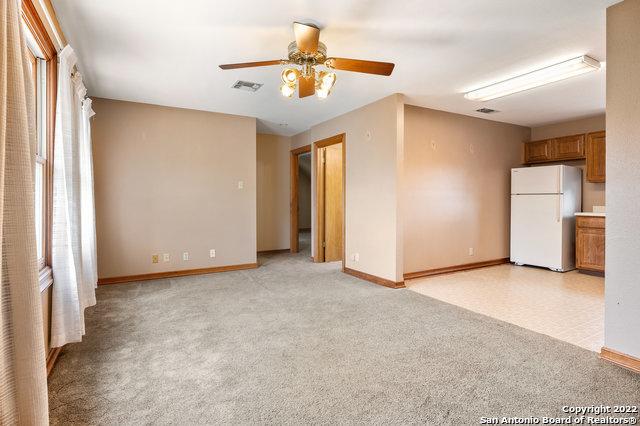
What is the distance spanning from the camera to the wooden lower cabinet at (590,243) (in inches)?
187

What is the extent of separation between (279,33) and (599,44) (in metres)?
2.72

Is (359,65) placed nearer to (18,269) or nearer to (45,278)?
(18,269)

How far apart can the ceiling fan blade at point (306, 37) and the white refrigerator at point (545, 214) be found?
4629 millimetres

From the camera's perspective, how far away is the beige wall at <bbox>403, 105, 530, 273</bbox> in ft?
15.8

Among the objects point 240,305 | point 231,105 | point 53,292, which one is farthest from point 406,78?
point 53,292

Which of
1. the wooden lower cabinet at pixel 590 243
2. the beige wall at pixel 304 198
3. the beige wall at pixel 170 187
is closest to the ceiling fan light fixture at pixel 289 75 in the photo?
the beige wall at pixel 170 187

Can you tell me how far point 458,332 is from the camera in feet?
9.11

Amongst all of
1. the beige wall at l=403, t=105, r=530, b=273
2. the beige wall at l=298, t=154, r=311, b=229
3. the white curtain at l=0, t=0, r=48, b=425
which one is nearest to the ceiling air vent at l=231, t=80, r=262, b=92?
the beige wall at l=403, t=105, r=530, b=273

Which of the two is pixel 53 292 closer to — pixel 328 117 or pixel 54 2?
pixel 54 2

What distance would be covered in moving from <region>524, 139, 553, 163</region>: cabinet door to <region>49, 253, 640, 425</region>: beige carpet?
3.99 meters

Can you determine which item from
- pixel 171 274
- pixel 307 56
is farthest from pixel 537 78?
pixel 171 274

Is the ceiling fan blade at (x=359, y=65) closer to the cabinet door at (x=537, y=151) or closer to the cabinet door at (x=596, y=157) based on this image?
the cabinet door at (x=596, y=157)

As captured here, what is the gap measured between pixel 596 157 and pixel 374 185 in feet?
11.9

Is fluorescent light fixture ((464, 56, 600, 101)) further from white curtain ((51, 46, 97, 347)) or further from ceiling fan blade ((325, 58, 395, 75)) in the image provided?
white curtain ((51, 46, 97, 347))
